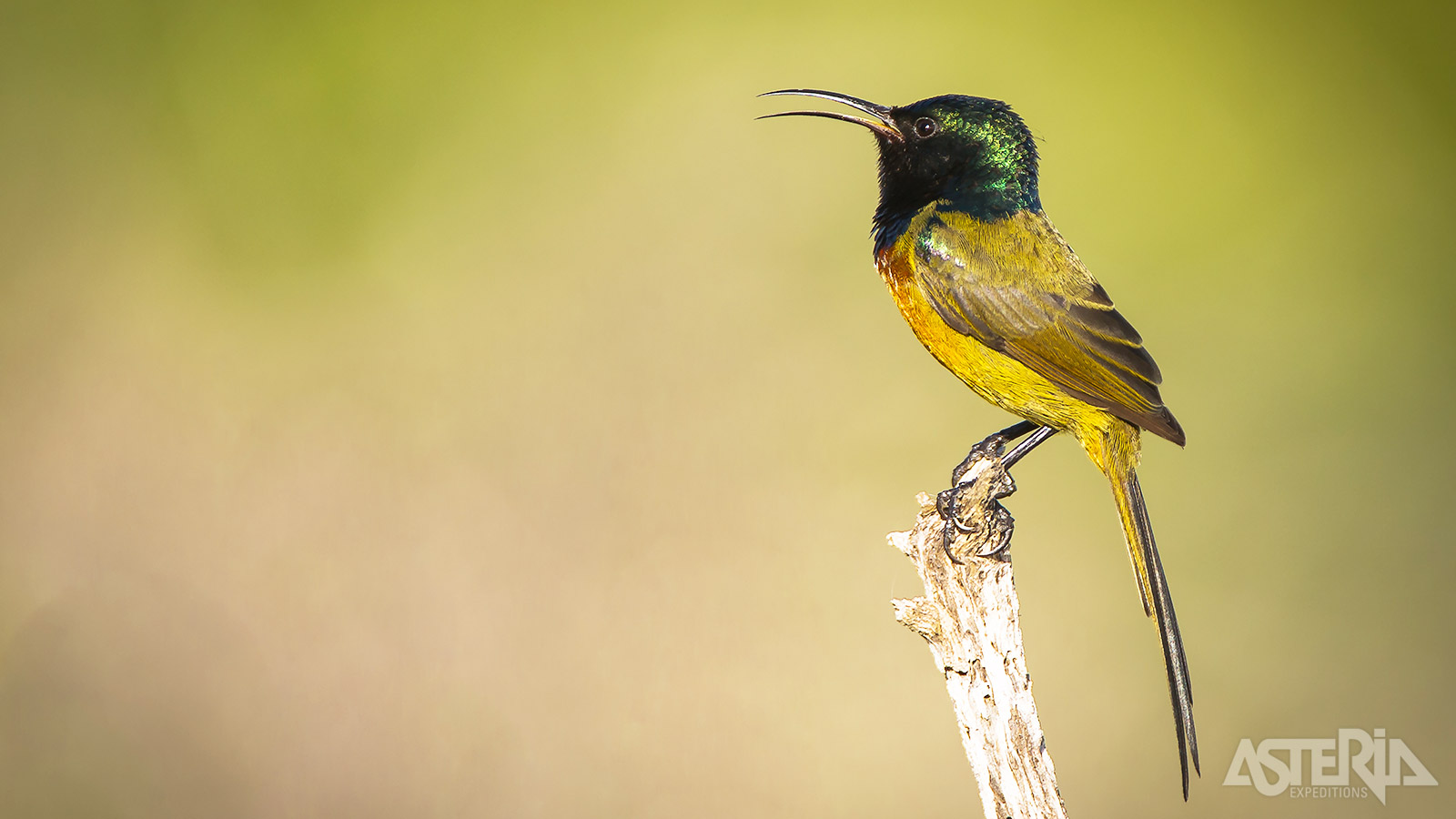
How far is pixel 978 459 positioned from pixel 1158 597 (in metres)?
0.63

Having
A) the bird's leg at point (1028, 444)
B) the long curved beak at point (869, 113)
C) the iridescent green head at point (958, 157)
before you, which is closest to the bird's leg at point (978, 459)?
the bird's leg at point (1028, 444)

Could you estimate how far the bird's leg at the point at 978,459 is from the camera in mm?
2326

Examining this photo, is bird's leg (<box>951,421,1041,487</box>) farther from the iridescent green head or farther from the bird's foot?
the iridescent green head

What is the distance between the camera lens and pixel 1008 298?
272 centimetres

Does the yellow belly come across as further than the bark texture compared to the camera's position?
Yes

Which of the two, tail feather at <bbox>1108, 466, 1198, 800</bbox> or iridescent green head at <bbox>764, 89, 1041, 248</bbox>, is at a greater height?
iridescent green head at <bbox>764, 89, 1041, 248</bbox>

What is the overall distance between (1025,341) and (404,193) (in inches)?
153

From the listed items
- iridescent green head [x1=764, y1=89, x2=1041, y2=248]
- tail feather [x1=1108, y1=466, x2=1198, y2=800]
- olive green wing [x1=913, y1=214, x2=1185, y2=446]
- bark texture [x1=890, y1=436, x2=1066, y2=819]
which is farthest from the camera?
iridescent green head [x1=764, y1=89, x2=1041, y2=248]

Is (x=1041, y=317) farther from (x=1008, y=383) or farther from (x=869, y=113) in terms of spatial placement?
(x=869, y=113)

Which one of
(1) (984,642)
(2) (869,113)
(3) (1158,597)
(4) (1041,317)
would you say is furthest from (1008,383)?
(2) (869,113)

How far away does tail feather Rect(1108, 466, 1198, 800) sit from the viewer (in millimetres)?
2256

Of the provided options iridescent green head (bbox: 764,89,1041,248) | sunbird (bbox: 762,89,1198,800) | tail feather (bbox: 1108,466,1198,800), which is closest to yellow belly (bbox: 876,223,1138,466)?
sunbird (bbox: 762,89,1198,800)

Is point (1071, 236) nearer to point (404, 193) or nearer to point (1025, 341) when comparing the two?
point (1025, 341)

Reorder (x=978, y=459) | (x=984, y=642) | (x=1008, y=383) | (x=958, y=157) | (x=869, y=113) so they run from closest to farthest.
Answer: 1. (x=984, y=642)
2. (x=1008, y=383)
3. (x=978, y=459)
4. (x=958, y=157)
5. (x=869, y=113)
